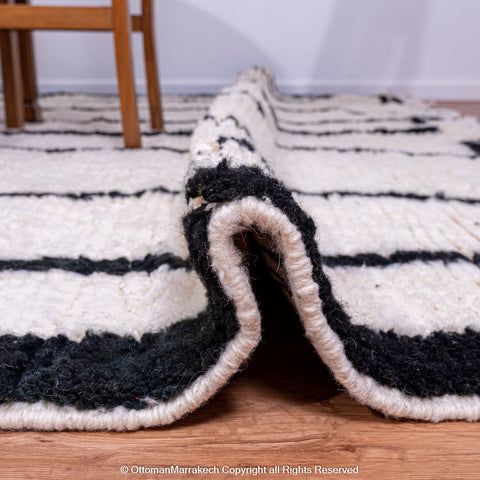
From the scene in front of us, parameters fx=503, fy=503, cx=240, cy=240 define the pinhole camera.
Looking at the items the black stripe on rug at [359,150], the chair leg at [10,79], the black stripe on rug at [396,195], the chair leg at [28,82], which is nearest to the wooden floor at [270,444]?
the black stripe on rug at [396,195]

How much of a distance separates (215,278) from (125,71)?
0.72m

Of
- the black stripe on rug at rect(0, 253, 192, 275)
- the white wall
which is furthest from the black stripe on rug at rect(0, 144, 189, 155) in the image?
the white wall

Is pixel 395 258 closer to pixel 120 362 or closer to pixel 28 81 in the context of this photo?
pixel 120 362

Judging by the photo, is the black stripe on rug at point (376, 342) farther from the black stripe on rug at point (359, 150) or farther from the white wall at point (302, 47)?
the white wall at point (302, 47)

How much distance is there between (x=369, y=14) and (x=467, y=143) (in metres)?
0.97

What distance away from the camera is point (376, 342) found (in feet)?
1.23

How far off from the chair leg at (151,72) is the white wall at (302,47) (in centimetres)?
59

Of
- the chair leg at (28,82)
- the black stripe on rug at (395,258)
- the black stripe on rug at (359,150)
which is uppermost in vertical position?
the chair leg at (28,82)

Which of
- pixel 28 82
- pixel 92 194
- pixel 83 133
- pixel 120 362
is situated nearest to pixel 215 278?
pixel 120 362

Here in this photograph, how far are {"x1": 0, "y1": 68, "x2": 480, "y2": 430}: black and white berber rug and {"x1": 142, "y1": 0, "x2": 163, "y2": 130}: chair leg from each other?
0.34m

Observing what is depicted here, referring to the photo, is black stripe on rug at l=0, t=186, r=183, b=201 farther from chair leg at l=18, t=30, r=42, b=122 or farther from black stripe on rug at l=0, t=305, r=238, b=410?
chair leg at l=18, t=30, r=42, b=122

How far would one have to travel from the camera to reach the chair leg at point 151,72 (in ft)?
3.79

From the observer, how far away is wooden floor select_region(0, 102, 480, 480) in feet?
1.02

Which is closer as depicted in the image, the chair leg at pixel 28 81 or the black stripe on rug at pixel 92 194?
the black stripe on rug at pixel 92 194
